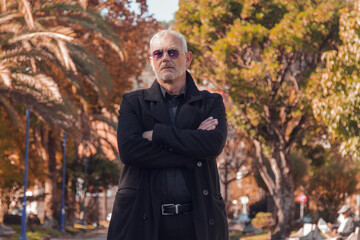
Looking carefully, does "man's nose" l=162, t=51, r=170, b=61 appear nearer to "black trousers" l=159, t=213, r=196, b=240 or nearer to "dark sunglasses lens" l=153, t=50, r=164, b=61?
"dark sunglasses lens" l=153, t=50, r=164, b=61

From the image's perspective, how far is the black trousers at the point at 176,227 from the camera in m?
3.73

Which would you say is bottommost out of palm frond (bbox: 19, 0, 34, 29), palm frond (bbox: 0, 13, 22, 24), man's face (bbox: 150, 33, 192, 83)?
man's face (bbox: 150, 33, 192, 83)

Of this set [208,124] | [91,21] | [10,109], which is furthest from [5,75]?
[208,124]

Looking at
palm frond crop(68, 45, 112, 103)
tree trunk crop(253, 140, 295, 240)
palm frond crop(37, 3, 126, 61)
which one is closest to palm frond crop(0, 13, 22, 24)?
palm frond crop(37, 3, 126, 61)

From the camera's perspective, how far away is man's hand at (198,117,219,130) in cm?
406

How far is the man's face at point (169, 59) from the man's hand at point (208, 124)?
29cm

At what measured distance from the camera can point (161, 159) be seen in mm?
3895

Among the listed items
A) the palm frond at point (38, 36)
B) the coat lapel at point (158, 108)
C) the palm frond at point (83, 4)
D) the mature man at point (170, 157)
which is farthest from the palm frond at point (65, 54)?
the coat lapel at point (158, 108)

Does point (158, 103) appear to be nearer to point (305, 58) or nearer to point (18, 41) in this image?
point (18, 41)

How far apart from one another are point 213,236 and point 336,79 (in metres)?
14.0

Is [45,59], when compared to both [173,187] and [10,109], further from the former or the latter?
[173,187]

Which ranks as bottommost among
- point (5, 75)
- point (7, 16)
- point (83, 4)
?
point (5, 75)

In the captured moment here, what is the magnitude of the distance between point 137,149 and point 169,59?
20.5 inches

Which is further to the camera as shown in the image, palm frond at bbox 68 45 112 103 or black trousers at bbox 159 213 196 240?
palm frond at bbox 68 45 112 103
